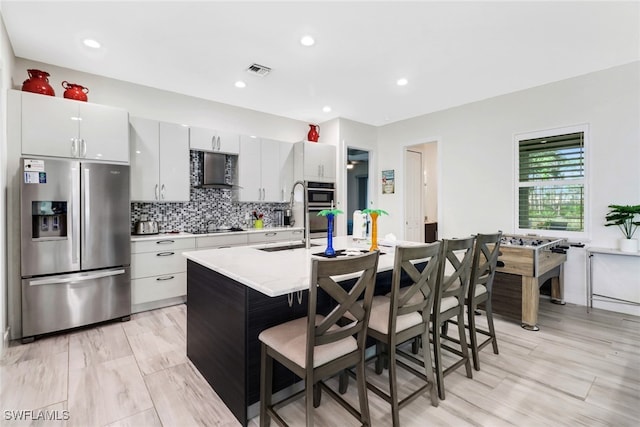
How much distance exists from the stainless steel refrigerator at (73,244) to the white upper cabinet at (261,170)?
1633 mm

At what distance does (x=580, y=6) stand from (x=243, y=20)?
277cm

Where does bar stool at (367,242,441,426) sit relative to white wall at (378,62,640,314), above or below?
below

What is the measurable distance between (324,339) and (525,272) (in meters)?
2.59

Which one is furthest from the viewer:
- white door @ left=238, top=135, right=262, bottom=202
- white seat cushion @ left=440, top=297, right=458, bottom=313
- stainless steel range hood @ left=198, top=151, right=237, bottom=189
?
white door @ left=238, top=135, right=262, bottom=202

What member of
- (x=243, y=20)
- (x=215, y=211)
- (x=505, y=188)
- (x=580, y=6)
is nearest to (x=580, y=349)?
(x=505, y=188)

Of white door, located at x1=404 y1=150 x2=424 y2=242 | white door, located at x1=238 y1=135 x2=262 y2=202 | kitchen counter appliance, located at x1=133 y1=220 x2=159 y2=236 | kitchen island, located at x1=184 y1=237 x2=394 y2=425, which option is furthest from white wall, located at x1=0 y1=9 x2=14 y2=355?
white door, located at x1=404 y1=150 x2=424 y2=242

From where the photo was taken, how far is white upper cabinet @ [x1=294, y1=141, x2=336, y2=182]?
495 cm

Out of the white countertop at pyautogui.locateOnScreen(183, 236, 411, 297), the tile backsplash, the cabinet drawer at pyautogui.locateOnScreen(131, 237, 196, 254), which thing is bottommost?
the cabinet drawer at pyautogui.locateOnScreen(131, 237, 196, 254)

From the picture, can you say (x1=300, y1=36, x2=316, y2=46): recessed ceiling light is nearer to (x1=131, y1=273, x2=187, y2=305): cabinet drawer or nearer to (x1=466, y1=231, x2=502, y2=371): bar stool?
(x1=466, y1=231, x2=502, y2=371): bar stool

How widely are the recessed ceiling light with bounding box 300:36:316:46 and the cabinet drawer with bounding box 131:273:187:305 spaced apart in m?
3.04

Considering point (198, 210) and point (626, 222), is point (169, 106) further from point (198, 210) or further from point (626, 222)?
point (626, 222)

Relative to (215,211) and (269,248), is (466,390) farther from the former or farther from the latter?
(215,211)

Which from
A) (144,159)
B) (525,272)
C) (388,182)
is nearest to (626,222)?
(525,272)

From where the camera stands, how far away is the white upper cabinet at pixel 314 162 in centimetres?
495
